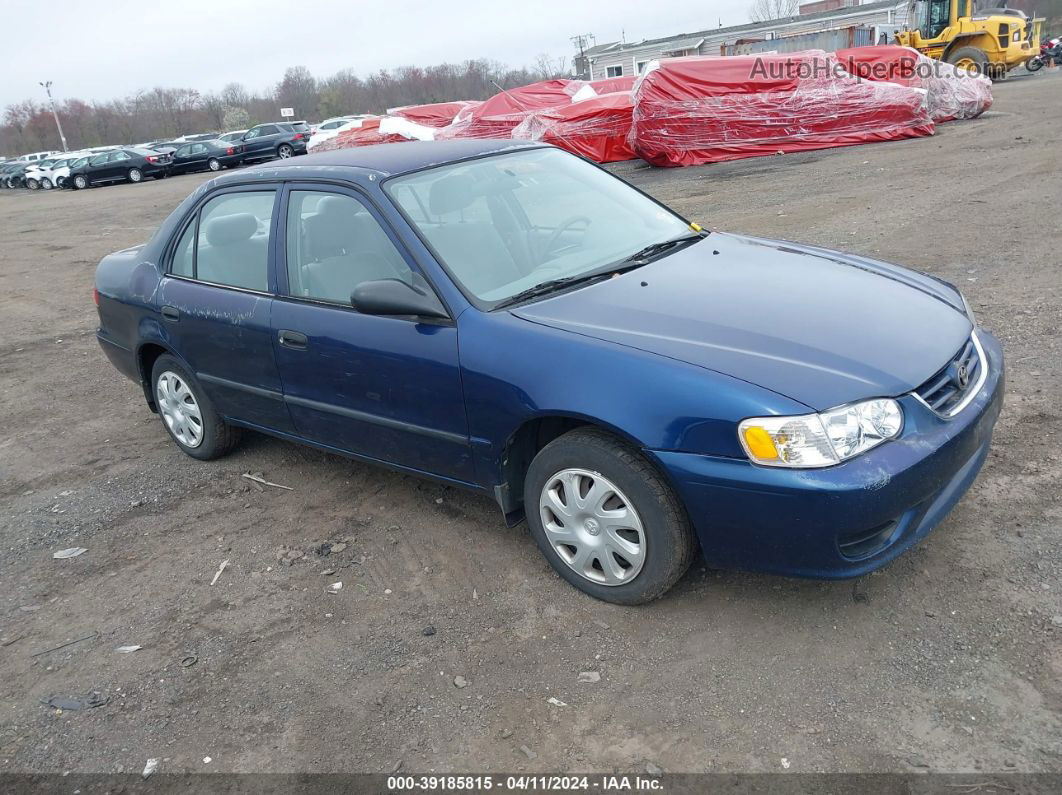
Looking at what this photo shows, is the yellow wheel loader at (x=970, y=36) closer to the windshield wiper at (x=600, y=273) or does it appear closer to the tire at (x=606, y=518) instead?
the windshield wiper at (x=600, y=273)

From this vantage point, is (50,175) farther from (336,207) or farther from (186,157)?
(336,207)

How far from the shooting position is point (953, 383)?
2984 mm

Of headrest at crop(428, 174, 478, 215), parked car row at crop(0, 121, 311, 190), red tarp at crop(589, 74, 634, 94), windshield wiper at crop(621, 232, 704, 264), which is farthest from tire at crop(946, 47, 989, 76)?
headrest at crop(428, 174, 478, 215)

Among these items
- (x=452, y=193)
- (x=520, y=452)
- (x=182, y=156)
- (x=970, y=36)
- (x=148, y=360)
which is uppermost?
(x=970, y=36)

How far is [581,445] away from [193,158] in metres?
34.8

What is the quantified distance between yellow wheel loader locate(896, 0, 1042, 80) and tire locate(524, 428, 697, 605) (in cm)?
2795

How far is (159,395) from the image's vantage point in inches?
201

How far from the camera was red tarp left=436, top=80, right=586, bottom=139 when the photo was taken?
728 inches

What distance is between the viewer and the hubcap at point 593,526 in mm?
3035

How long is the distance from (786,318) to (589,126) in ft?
49.9

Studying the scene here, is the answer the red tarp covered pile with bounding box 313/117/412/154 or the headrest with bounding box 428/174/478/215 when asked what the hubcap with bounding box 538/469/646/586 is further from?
the red tarp covered pile with bounding box 313/117/412/154

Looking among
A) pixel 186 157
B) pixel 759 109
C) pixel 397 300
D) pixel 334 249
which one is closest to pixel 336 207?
pixel 334 249

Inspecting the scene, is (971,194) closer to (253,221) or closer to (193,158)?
(253,221)

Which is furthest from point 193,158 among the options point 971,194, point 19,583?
point 19,583
